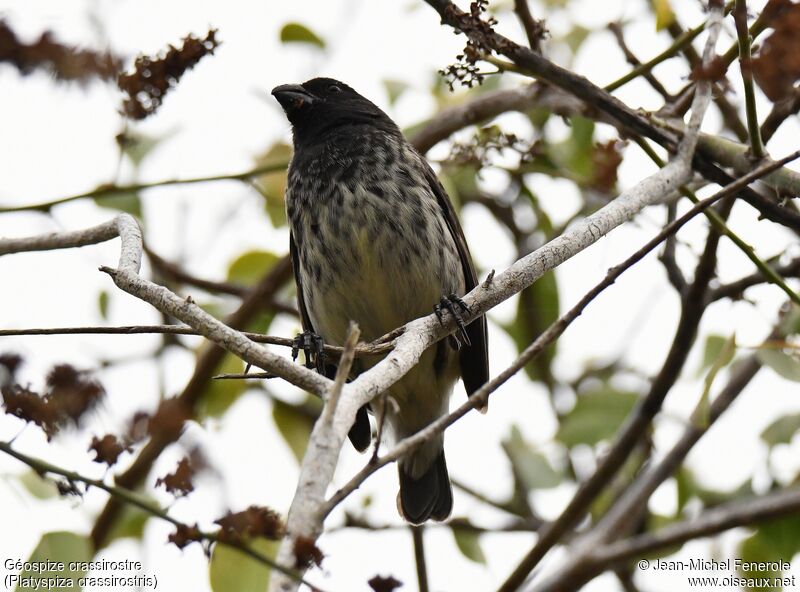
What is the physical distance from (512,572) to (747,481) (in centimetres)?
123

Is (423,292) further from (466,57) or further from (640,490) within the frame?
(466,57)

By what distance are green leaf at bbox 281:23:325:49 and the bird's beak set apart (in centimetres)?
31

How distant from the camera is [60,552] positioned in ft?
10.0

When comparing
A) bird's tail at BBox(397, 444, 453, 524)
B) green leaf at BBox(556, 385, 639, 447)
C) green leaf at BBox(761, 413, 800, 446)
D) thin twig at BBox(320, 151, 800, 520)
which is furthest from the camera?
bird's tail at BBox(397, 444, 453, 524)

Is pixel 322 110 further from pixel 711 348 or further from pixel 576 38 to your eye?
pixel 711 348

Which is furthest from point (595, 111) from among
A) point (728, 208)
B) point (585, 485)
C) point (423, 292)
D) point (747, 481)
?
point (747, 481)

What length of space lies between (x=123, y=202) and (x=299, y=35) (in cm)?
130

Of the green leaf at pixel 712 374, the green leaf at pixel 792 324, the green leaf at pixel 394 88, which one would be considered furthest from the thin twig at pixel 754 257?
the green leaf at pixel 394 88

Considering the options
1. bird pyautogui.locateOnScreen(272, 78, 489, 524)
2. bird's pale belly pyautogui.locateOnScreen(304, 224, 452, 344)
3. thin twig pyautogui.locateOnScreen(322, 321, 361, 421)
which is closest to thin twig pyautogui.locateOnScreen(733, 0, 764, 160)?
thin twig pyautogui.locateOnScreen(322, 321, 361, 421)

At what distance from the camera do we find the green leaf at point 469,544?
15.4 ft

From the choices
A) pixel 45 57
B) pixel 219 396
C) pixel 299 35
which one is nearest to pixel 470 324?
pixel 219 396

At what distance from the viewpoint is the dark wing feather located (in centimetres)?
471

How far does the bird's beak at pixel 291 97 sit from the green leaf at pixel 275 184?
20 centimetres

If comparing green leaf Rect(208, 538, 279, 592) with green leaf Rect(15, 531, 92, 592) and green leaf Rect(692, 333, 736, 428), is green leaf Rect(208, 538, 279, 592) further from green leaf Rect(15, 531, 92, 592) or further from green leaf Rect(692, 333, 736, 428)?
green leaf Rect(692, 333, 736, 428)
